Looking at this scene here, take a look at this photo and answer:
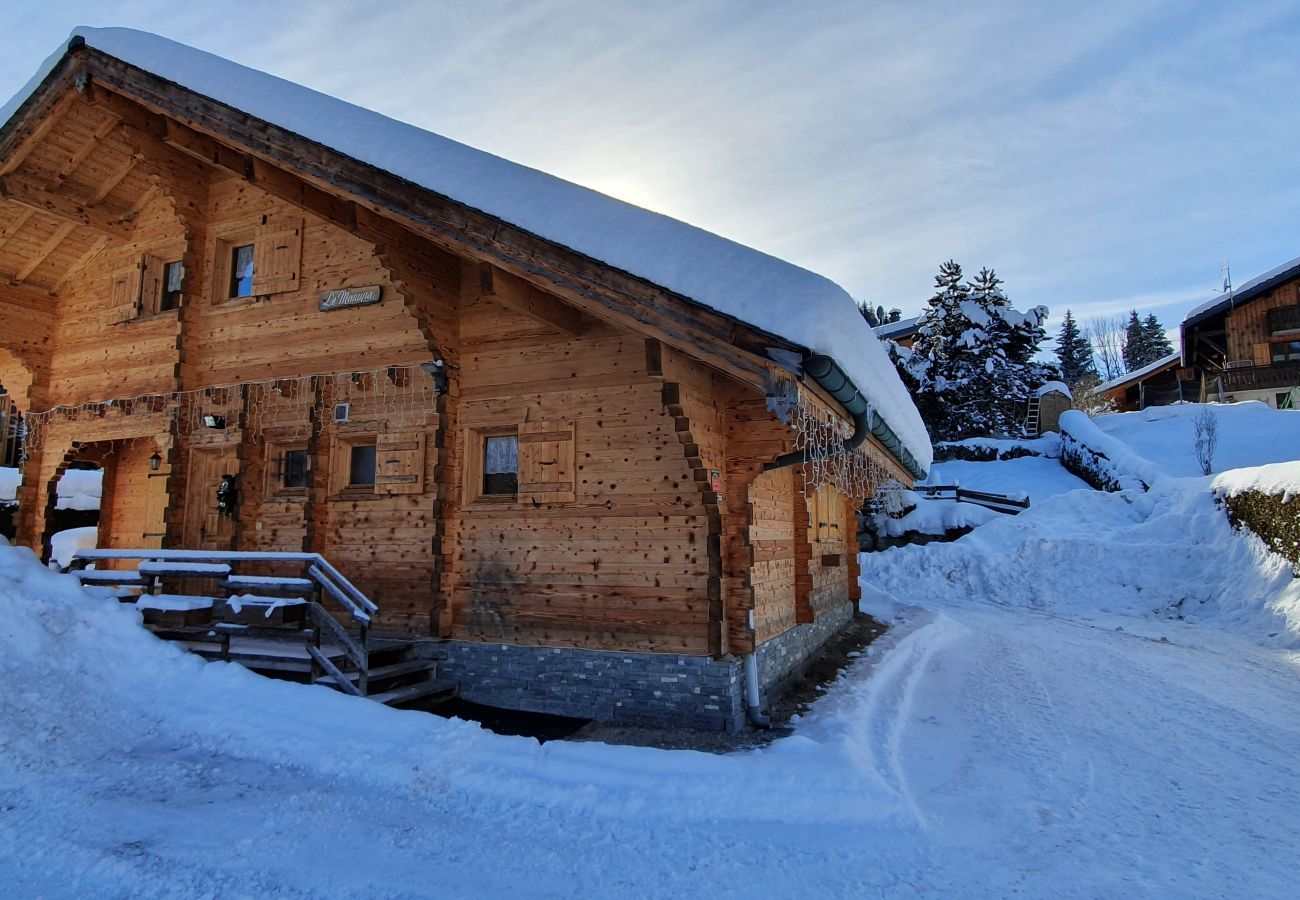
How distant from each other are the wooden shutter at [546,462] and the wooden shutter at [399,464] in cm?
149

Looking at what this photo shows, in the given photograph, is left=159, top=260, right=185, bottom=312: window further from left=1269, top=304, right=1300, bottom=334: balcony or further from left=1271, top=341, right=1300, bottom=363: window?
left=1271, top=341, right=1300, bottom=363: window

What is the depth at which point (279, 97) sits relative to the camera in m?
8.41

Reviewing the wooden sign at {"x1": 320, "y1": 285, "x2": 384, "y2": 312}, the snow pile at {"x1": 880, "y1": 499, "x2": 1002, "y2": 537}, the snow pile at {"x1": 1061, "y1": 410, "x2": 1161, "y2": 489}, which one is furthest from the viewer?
the snow pile at {"x1": 1061, "y1": 410, "x2": 1161, "y2": 489}

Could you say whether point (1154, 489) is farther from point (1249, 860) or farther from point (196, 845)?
point (196, 845)

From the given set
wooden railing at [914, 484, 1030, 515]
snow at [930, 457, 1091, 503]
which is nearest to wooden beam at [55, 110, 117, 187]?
wooden railing at [914, 484, 1030, 515]

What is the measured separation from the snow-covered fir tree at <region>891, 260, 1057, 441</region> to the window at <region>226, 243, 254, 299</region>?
27772 millimetres

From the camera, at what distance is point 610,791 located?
546 cm

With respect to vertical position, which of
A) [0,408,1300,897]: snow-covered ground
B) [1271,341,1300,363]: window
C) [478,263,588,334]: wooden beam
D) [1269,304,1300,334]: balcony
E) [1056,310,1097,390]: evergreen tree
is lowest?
[0,408,1300,897]: snow-covered ground

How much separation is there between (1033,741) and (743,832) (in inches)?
142

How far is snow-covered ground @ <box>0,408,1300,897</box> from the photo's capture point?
432 cm

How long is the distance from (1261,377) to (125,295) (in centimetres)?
4229

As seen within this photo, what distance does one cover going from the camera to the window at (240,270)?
11.1 meters

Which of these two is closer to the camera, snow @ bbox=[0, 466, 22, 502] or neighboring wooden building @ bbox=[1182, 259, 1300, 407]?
snow @ bbox=[0, 466, 22, 502]

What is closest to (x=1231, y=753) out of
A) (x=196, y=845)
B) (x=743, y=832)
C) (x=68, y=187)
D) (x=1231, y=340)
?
(x=743, y=832)
